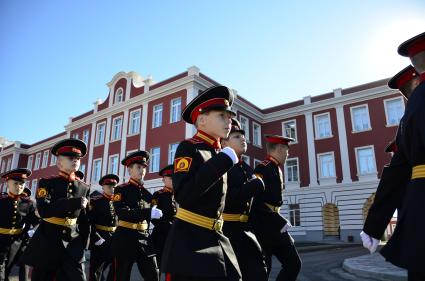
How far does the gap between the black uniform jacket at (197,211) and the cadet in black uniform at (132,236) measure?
2077mm

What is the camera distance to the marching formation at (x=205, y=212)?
2426 millimetres

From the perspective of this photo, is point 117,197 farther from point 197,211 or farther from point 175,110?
point 175,110

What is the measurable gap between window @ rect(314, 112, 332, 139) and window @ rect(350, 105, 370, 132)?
189 centimetres

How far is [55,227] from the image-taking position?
4.33 meters

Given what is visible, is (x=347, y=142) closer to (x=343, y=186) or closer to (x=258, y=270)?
(x=343, y=186)

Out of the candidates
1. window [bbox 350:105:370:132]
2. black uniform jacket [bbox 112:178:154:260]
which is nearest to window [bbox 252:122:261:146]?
window [bbox 350:105:370:132]

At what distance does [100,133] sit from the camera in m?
30.3

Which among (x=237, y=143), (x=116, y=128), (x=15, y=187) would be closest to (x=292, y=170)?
(x=116, y=128)

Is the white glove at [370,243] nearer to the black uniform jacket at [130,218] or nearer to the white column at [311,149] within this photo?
the black uniform jacket at [130,218]

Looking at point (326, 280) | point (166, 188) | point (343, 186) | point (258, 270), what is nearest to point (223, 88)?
point (258, 270)

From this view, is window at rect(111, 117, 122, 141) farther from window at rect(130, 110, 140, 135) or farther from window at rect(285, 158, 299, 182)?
window at rect(285, 158, 299, 182)

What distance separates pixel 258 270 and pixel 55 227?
8.62 ft

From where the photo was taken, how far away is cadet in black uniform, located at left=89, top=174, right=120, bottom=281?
6.29 meters

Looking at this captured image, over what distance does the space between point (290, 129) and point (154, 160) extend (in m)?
12.4
